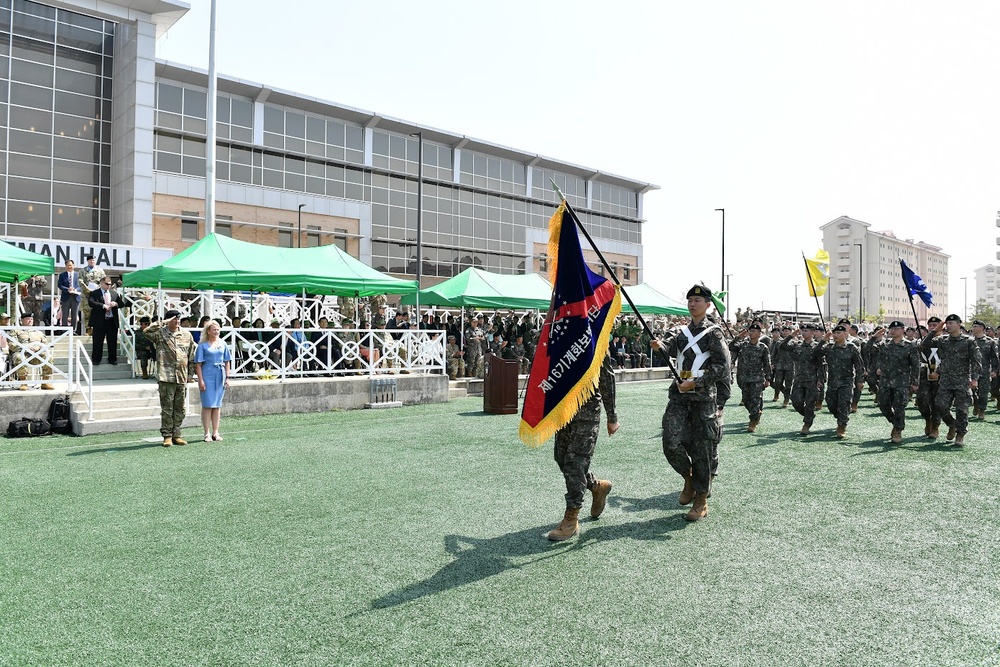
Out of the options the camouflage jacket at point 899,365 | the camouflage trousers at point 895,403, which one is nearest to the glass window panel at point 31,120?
the camouflage jacket at point 899,365

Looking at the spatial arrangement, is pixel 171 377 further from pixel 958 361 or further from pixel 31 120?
pixel 31 120

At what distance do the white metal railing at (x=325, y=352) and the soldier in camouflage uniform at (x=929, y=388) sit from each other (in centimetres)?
985

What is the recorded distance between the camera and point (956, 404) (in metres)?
9.85

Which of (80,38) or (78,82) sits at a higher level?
(80,38)

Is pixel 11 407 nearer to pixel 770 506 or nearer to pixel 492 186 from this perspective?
pixel 770 506

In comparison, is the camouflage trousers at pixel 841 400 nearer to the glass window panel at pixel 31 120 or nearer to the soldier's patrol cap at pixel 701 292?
the soldier's patrol cap at pixel 701 292

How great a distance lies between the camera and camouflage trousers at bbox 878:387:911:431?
9961 mm

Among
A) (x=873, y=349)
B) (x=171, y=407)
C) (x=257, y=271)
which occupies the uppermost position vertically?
(x=257, y=271)

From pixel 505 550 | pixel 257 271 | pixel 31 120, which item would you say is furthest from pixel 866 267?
pixel 505 550

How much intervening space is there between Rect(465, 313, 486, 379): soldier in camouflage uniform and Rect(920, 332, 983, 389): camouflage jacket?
453 inches

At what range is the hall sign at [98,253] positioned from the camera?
24000 millimetres

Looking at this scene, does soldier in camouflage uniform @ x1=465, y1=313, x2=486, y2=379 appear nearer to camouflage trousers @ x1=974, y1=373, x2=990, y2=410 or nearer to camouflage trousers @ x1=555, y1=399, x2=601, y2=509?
camouflage trousers @ x1=974, y1=373, x2=990, y2=410

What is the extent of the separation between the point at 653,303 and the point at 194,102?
102ft

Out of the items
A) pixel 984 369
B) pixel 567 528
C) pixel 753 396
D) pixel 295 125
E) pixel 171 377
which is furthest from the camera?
pixel 295 125
